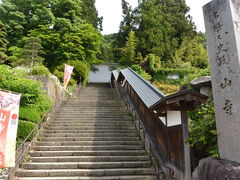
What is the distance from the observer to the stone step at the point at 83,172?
18.8 ft

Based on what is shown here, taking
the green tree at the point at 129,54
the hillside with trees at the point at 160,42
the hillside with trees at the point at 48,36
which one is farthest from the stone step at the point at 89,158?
the green tree at the point at 129,54

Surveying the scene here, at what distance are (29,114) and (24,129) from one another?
75 centimetres

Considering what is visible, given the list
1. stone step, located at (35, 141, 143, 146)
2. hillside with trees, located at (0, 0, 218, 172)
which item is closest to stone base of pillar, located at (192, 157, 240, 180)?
hillside with trees, located at (0, 0, 218, 172)

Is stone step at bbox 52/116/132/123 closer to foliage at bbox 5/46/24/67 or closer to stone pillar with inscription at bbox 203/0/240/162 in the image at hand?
stone pillar with inscription at bbox 203/0/240/162

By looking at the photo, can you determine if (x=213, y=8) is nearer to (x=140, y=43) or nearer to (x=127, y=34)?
(x=140, y=43)

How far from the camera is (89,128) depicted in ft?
29.5

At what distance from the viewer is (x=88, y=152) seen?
6.91 metres

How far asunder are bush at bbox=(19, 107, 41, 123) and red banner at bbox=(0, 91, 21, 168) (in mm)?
3878

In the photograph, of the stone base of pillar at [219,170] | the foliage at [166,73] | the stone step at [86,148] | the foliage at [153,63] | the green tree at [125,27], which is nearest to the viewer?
the stone base of pillar at [219,170]

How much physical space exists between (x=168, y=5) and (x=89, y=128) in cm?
2985

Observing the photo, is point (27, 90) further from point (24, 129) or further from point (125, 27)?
point (125, 27)


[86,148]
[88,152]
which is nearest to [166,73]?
[86,148]

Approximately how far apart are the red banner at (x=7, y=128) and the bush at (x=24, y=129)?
11.4ft

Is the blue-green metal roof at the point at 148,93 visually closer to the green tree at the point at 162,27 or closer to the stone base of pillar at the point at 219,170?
the stone base of pillar at the point at 219,170
